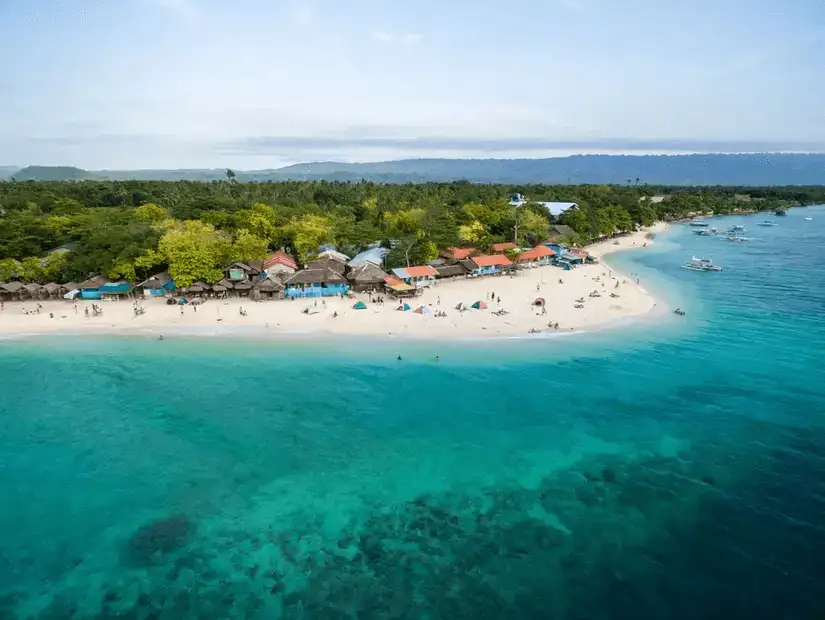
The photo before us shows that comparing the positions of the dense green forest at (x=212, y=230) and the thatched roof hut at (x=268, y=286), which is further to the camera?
the dense green forest at (x=212, y=230)

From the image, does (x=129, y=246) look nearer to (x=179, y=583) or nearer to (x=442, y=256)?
(x=442, y=256)

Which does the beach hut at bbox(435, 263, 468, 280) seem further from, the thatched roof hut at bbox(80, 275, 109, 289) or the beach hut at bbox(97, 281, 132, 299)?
the thatched roof hut at bbox(80, 275, 109, 289)

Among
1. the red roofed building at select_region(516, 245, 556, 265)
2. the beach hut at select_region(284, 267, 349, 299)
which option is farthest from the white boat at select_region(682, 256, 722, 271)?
the beach hut at select_region(284, 267, 349, 299)

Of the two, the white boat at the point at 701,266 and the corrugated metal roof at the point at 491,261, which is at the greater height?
the corrugated metal roof at the point at 491,261

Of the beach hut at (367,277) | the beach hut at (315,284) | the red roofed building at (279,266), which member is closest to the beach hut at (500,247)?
the beach hut at (367,277)

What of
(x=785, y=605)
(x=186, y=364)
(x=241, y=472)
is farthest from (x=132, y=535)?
(x=785, y=605)

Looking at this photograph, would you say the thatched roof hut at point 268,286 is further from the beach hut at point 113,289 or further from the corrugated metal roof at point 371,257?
the beach hut at point 113,289
